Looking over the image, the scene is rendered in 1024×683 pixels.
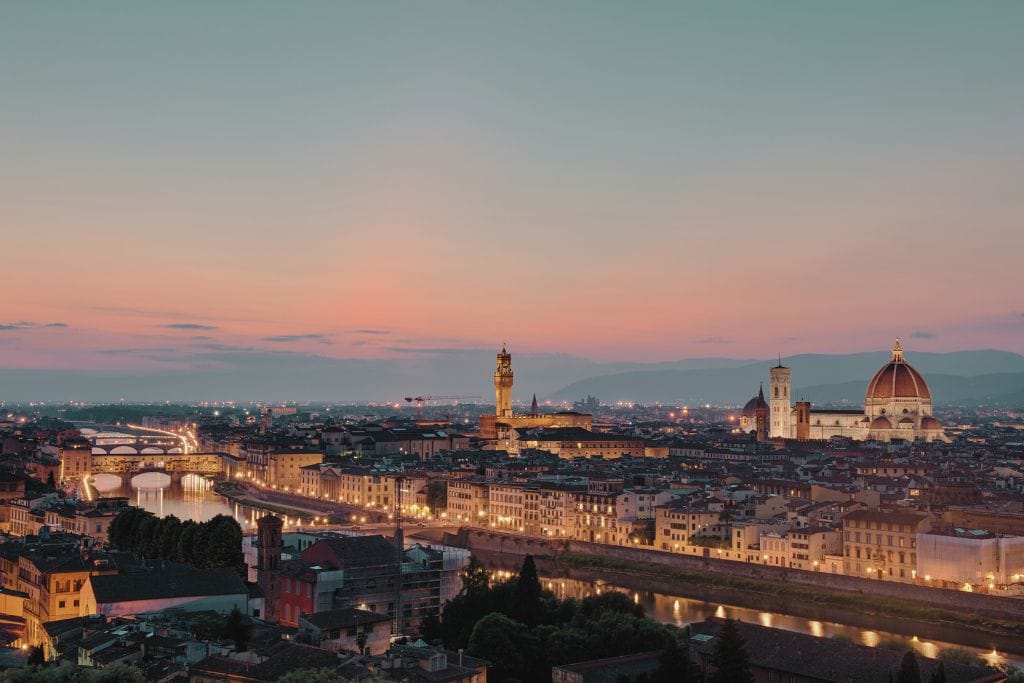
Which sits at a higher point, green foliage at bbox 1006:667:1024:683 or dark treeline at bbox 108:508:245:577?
dark treeline at bbox 108:508:245:577

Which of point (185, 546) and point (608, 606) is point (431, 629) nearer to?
point (608, 606)

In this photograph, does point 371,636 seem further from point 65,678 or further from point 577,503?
point 577,503

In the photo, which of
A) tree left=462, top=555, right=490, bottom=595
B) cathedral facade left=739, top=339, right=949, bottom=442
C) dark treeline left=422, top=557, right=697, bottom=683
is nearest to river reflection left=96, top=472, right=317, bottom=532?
tree left=462, top=555, right=490, bottom=595

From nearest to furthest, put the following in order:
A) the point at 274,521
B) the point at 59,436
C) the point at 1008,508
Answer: the point at 274,521
the point at 1008,508
the point at 59,436

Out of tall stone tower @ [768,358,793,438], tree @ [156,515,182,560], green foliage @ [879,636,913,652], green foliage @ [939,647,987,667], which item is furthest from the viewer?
tall stone tower @ [768,358,793,438]

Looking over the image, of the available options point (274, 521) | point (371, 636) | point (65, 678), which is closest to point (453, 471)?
point (274, 521)

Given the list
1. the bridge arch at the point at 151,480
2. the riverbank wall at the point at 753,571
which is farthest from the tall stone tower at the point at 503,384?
the riverbank wall at the point at 753,571

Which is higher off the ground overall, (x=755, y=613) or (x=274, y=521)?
(x=274, y=521)

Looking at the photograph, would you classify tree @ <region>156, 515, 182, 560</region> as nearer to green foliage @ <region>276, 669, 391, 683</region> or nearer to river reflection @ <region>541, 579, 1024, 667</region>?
river reflection @ <region>541, 579, 1024, 667</region>

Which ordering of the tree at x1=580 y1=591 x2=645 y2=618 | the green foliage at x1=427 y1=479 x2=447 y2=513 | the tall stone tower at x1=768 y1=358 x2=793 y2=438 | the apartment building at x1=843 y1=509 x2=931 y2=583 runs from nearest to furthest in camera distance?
the tree at x1=580 y1=591 x2=645 y2=618, the apartment building at x1=843 y1=509 x2=931 y2=583, the green foliage at x1=427 y1=479 x2=447 y2=513, the tall stone tower at x1=768 y1=358 x2=793 y2=438
